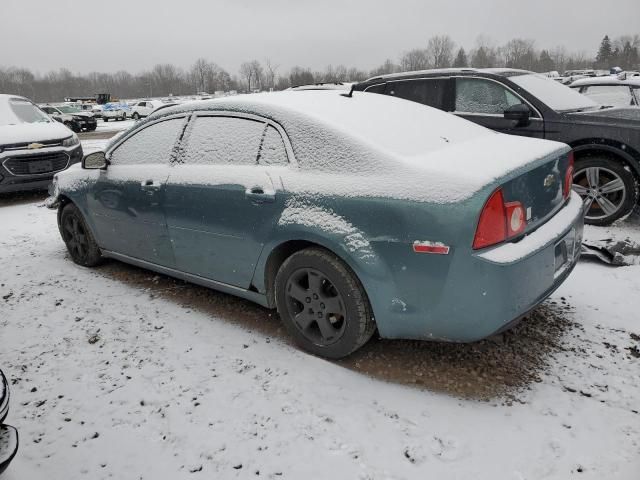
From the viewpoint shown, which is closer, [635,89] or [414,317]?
[414,317]

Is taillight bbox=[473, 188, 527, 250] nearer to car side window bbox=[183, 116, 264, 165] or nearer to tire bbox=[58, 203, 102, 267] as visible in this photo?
car side window bbox=[183, 116, 264, 165]

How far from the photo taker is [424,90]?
615 centimetres

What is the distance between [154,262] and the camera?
3.85 m

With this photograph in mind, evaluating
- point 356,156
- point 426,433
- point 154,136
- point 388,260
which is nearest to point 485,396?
point 426,433

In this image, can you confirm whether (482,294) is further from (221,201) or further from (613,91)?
(613,91)

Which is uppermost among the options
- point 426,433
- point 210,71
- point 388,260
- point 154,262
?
point 210,71

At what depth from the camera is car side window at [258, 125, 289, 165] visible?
2.92 m

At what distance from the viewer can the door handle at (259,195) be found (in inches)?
113

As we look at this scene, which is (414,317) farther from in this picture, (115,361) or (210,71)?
(210,71)

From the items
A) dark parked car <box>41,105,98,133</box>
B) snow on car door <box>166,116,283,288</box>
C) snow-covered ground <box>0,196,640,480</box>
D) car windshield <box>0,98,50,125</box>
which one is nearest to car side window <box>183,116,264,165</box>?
snow on car door <box>166,116,283,288</box>

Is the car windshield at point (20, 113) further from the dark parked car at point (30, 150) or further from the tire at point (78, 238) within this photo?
the tire at point (78, 238)

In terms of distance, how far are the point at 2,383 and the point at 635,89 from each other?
7989 millimetres

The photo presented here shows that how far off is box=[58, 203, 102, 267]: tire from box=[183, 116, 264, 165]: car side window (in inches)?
66.7

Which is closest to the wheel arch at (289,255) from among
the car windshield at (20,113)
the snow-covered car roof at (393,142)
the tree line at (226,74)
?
the snow-covered car roof at (393,142)
